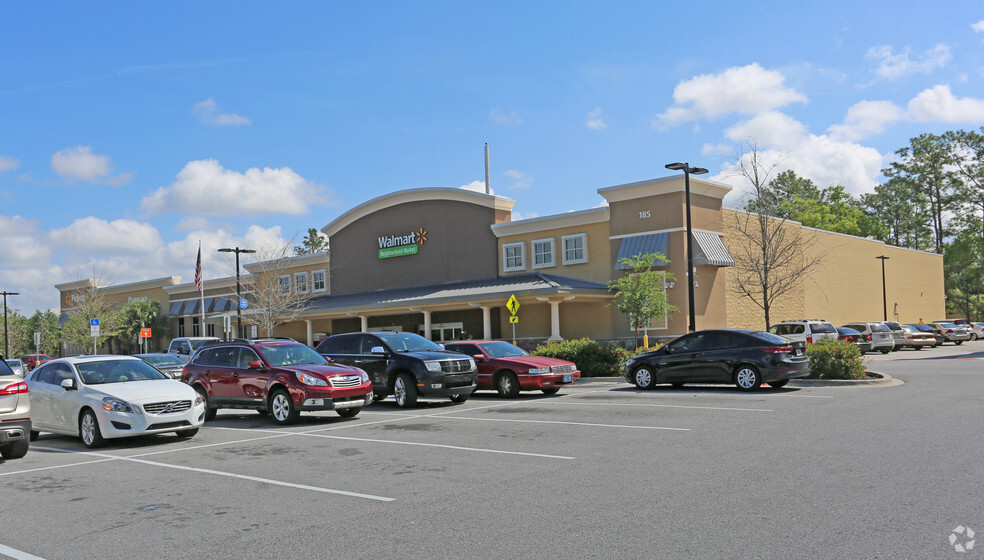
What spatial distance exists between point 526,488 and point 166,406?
734cm

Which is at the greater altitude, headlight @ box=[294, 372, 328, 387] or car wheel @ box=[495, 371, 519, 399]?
headlight @ box=[294, 372, 328, 387]

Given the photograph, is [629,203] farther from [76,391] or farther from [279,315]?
[76,391]

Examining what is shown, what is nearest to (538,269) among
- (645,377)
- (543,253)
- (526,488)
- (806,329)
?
(543,253)

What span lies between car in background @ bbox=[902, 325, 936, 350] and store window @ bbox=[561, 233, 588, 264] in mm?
19208

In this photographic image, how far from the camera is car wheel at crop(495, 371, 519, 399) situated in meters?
20.0

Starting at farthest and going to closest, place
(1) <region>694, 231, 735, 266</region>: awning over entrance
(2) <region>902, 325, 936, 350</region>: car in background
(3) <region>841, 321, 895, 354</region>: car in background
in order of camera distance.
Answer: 1. (2) <region>902, 325, 936, 350</region>: car in background
2. (3) <region>841, 321, 895, 354</region>: car in background
3. (1) <region>694, 231, 735, 266</region>: awning over entrance

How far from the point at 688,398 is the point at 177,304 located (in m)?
54.3

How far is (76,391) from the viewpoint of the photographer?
13250 mm

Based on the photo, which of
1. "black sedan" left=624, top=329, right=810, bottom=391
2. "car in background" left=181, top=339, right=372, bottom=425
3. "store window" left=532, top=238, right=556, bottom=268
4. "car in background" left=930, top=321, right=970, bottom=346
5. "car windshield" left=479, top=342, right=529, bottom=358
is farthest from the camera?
"car in background" left=930, top=321, right=970, bottom=346

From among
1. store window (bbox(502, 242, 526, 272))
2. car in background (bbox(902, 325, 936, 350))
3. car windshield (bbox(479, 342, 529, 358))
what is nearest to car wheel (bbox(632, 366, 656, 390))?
car windshield (bbox(479, 342, 529, 358))

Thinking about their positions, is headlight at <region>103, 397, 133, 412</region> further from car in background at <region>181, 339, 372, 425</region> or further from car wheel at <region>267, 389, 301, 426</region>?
car wheel at <region>267, 389, 301, 426</region>

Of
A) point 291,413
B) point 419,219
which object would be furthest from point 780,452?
point 419,219

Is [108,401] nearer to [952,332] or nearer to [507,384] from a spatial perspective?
[507,384]

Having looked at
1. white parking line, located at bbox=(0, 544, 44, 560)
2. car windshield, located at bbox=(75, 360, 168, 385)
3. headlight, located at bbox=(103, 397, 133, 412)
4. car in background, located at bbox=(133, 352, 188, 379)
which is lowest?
white parking line, located at bbox=(0, 544, 44, 560)
